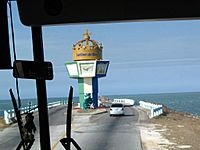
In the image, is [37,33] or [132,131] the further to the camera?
[132,131]

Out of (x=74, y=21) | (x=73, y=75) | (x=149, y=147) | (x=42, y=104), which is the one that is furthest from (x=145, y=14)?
(x=73, y=75)

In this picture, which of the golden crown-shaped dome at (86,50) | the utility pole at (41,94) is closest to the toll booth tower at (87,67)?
the golden crown-shaped dome at (86,50)

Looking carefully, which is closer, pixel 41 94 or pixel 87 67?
pixel 41 94

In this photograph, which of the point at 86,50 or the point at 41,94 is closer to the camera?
the point at 41,94

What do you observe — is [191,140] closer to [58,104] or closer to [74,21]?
[74,21]

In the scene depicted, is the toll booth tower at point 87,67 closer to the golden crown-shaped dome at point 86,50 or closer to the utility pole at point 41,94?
the golden crown-shaped dome at point 86,50

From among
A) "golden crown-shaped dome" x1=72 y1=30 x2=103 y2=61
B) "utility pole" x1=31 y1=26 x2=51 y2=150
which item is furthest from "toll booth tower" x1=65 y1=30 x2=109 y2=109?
"utility pole" x1=31 y1=26 x2=51 y2=150

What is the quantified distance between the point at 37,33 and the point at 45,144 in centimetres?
97

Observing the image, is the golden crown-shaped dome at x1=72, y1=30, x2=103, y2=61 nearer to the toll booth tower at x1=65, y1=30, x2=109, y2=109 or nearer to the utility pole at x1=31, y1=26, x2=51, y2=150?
the toll booth tower at x1=65, y1=30, x2=109, y2=109

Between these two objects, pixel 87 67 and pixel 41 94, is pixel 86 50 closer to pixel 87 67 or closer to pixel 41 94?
pixel 87 67

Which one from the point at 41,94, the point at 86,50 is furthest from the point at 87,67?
the point at 41,94

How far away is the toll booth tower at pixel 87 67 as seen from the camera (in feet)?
164

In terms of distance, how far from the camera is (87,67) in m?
50.1

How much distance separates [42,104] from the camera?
345 centimetres
